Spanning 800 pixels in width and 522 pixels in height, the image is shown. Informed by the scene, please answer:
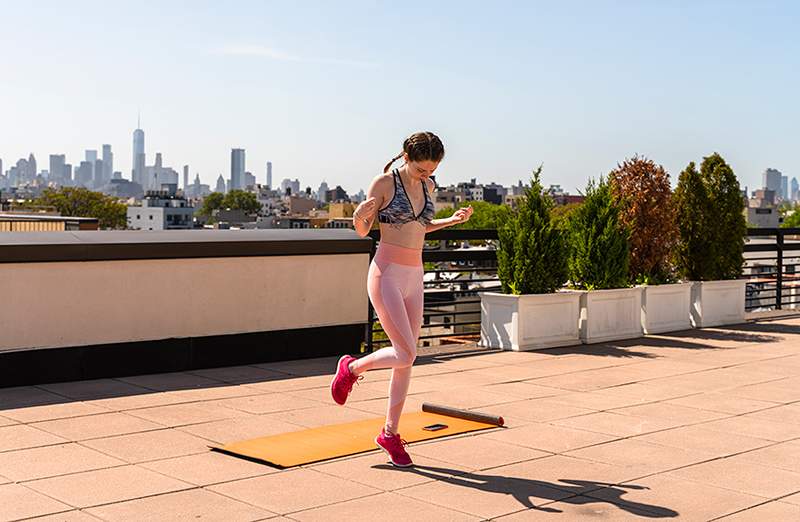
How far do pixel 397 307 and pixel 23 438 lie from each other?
8.28 ft

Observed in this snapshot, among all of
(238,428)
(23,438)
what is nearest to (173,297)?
(238,428)

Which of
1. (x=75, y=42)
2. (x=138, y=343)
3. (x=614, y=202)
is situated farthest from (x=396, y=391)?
(x=75, y=42)

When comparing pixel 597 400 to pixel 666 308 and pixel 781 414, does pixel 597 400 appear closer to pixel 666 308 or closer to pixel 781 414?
pixel 781 414

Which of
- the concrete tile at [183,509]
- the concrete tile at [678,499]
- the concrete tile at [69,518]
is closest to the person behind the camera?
the concrete tile at [69,518]

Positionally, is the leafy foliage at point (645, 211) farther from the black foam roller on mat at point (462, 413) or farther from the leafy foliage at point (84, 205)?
the leafy foliage at point (84, 205)

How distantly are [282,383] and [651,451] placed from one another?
3.44 metres

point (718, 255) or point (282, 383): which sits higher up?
point (718, 255)

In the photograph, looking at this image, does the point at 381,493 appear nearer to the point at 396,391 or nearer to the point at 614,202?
the point at 396,391

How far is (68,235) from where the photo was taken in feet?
30.2

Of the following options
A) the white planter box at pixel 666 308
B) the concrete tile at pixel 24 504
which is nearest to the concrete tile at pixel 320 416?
the concrete tile at pixel 24 504

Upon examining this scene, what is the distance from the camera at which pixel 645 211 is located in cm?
1294

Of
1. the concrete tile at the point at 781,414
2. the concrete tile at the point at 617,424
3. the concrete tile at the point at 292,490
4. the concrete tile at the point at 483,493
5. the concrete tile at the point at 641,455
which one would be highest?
the concrete tile at the point at 781,414

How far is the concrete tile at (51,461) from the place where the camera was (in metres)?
A: 5.84

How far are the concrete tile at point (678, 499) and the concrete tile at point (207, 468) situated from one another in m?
1.90
